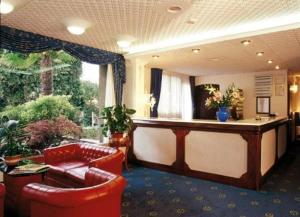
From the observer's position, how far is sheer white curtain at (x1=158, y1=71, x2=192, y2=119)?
24.1 feet

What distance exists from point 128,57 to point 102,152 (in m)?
2.56

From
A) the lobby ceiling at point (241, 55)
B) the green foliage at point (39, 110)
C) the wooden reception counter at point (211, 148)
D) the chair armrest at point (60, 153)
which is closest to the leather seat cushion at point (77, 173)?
the chair armrest at point (60, 153)

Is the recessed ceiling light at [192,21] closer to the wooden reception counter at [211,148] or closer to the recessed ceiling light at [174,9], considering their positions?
the recessed ceiling light at [174,9]

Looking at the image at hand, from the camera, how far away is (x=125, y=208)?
9.96ft

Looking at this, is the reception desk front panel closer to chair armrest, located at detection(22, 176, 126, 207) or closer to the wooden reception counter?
the wooden reception counter

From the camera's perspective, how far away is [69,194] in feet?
5.70

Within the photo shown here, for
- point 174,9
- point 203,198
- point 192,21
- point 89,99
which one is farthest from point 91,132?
point 174,9

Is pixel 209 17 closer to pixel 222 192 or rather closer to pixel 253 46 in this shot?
pixel 253 46

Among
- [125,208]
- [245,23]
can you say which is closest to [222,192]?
[125,208]

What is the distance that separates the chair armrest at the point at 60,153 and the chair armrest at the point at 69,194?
181 centimetres

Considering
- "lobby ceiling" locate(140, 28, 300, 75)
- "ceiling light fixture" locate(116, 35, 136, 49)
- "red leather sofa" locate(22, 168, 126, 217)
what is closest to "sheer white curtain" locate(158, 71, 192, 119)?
"lobby ceiling" locate(140, 28, 300, 75)

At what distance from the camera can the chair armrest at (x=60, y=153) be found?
3.66m

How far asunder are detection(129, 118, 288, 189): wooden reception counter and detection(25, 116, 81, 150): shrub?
4.63 feet

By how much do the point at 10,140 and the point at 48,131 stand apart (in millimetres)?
1141
